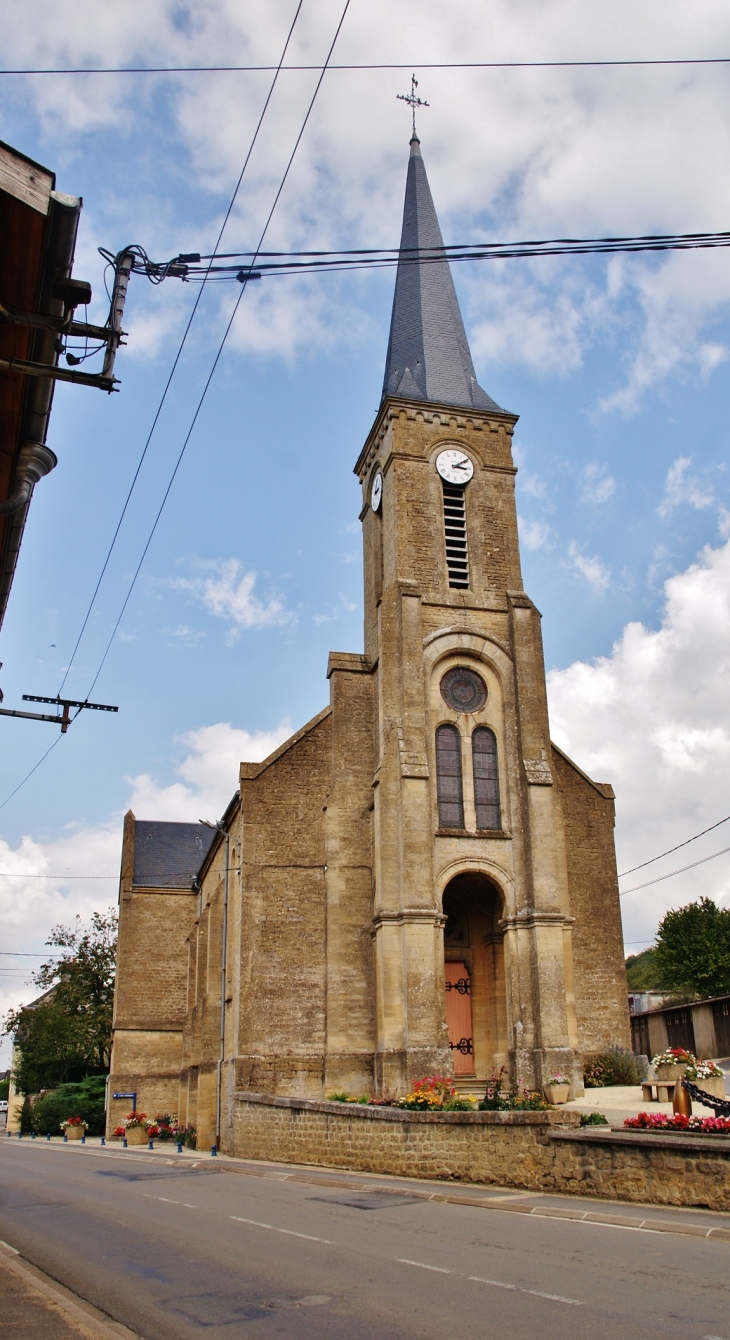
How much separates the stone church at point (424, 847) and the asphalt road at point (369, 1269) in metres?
9.76

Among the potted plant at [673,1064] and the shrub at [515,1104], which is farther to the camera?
the potted plant at [673,1064]

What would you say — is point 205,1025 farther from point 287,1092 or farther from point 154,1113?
point 154,1113

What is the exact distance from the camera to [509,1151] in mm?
A: 14625

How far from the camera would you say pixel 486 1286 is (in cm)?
782

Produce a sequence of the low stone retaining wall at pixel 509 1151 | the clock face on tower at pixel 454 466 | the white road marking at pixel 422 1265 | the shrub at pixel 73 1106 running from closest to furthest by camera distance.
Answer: the white road marking at pixel 422 1265
the low stone retaining wall at pixel 509 1151
the clock face on tower at pixel 454 466
the shrub at pixel 73 1106

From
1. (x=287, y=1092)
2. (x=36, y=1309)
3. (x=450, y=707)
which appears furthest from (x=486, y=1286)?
(x=450, y=707)

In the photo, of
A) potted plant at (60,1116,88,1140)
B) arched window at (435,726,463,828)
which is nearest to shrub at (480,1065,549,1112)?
arched window at (435,726,463,828)

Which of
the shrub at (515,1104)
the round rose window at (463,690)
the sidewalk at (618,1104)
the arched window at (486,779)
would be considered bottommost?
the sidewalk at (618,1104)

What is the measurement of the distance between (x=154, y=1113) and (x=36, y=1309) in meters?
33.3

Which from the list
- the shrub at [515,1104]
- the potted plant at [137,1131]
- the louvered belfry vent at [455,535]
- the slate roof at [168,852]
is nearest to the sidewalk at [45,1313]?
the shrub at [515,1104]

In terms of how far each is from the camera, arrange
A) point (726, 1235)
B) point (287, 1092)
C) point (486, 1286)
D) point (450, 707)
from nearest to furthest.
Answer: point (486, 1286) < point (726, 1235) < point (287, 1092) < point (450, 707)

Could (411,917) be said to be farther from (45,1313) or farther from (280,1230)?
(45,1313)

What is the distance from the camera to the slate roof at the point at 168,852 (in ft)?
142

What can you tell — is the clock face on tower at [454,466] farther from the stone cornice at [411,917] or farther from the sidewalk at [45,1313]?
→ the sidewalk at [45,1313]
